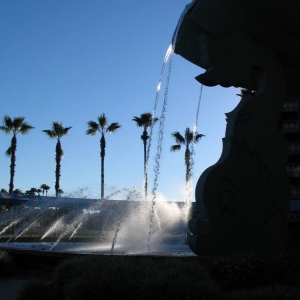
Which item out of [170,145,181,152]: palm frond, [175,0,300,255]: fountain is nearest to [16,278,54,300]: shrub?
[175,0,300,255]: fountain

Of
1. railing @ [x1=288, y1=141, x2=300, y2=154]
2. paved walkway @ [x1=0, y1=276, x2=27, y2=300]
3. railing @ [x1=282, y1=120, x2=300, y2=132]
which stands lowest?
paved walkway @ [x1=0, y1=276, x2=27, y2=300]

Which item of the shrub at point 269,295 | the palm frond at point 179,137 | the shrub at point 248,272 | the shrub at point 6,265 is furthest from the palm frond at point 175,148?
the shrub at point 269,295

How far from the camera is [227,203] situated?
33.3ft

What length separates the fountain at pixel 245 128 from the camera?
9.98m

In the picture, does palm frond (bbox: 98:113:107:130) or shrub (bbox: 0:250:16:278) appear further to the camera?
palm frond (bbox: 98:113:107:130)

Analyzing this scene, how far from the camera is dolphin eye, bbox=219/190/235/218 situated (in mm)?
10047

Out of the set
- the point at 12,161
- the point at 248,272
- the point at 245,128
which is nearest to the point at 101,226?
the point at 12,161

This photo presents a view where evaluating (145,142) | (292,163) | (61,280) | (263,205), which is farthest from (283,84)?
(145,142)

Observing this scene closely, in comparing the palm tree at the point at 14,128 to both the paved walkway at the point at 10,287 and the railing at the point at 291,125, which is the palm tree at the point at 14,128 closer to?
the railing at the point at 291,125

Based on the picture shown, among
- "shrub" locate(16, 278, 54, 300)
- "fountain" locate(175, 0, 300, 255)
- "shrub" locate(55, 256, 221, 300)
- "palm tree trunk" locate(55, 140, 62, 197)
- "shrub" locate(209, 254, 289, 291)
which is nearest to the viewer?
"shrub" locate(55, 256, 221, 300)

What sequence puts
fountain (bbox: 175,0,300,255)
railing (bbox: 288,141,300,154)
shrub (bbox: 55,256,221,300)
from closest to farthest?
shrub (bbox: 55,256,221,300) → fountain (bbox: 175,0,300,255) → railing (bbox: 288,141,300,154)

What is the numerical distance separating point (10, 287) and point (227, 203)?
15.8 ft

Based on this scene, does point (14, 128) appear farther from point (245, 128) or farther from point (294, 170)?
point (245, 128)

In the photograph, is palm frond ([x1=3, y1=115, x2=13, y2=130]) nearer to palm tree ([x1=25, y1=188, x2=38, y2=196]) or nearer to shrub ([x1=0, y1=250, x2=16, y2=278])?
shrub ([x1=0, y1=250, x2=16, y2=278])
